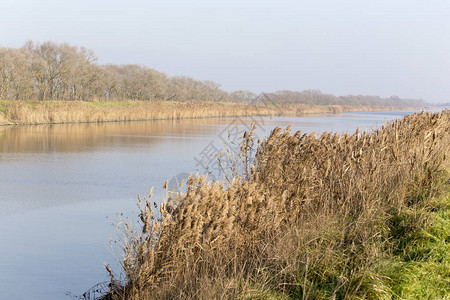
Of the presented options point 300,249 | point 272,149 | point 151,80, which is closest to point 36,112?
point 151,80

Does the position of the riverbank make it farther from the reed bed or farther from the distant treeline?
the reed bed

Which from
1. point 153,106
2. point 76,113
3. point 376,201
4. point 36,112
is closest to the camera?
point 376,201

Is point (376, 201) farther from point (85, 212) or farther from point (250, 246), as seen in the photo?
point (85, 212)

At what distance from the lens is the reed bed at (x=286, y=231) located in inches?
143

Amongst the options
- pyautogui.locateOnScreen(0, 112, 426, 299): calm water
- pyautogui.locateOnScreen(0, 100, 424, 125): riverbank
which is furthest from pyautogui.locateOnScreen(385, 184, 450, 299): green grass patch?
pyautogui.locateOnScreen(0, 100, 424, 125): riverbank

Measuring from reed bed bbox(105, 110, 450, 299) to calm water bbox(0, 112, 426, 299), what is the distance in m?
1.34

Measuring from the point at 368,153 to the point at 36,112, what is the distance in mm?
25612

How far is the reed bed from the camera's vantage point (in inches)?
143

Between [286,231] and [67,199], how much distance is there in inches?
232

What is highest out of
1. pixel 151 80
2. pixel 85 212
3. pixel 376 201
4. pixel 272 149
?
pixel 151 80

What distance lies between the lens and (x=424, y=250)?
13.6 ft

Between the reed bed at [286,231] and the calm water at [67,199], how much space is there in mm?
1335

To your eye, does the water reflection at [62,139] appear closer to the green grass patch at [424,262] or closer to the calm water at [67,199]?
the calm water at [67,199]

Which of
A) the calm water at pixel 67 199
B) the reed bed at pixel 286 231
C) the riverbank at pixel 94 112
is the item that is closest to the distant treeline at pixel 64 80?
the riverbank at pixel 94 112
